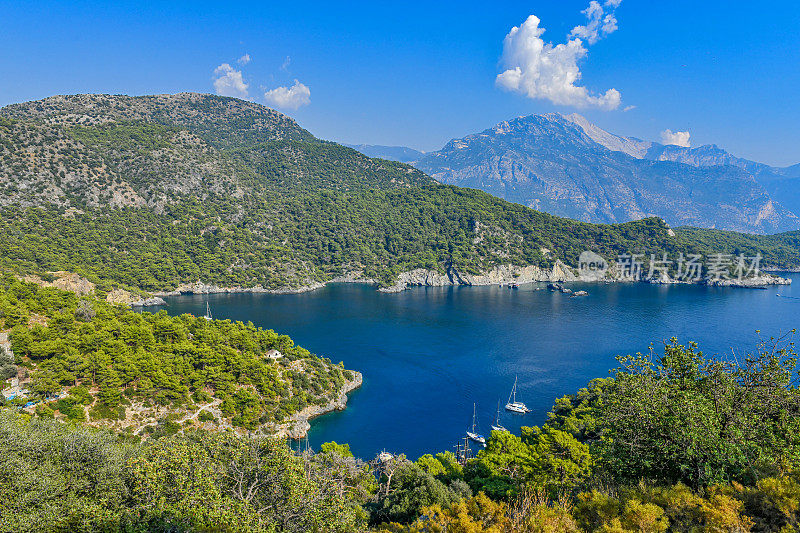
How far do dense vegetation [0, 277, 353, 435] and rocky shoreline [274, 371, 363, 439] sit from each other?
75 centimetres

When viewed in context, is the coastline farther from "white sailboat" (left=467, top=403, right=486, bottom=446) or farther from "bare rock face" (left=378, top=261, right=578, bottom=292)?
"white sailboat" (left=467, top=403, right=486, bottom=446)

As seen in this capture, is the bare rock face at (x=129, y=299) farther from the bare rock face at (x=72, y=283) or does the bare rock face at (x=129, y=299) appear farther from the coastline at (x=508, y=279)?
the coastline at (x=508, y=279)

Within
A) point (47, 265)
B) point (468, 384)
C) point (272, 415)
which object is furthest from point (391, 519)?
point (47, 265)

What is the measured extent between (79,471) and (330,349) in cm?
6076

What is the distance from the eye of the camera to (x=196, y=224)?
14488cm

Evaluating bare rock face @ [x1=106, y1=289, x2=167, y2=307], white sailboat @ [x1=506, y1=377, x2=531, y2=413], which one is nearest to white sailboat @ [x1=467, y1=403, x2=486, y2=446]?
white sailboat @ [x1=506, y1=377, x2=531, y2=413]

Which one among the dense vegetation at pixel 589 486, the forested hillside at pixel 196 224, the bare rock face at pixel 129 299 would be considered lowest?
the bare rock face at pixel 129 299

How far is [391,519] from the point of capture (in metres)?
27.8

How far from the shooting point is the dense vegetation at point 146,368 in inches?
1644

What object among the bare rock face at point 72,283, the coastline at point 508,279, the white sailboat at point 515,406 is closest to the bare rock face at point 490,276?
the coastline at point 508,279

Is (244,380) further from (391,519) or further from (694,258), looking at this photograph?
(694,258)

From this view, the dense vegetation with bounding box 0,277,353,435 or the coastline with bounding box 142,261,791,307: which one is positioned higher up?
the coastline with bounding box 142,261,791,307

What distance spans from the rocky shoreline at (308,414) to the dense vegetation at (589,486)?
26003 millimetres

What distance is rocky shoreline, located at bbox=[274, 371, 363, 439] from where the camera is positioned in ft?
159
